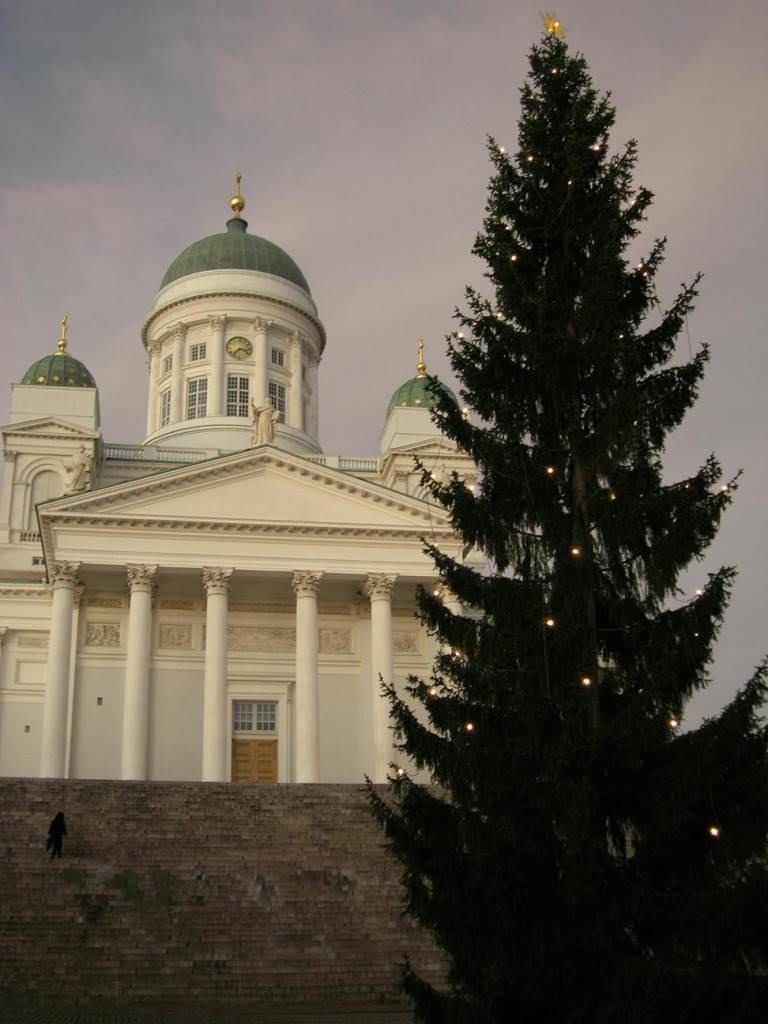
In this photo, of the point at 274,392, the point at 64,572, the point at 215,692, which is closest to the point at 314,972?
the point at 215,692

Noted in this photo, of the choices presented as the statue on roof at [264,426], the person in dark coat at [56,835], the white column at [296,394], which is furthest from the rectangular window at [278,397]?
the person in dark coat at [56,835]

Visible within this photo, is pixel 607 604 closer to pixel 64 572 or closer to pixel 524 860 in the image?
pixel 524 860

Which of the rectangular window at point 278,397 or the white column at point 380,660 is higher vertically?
the rectangular window at point 278,397

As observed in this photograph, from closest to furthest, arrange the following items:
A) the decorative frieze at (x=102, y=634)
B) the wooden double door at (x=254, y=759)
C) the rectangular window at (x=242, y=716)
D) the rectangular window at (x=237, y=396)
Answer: the decorative frieze at (x=102, y=634) < the wooden double door at (x=254, y=759) < the rectangular window at (x=242, y=716) < the rectangular window at (x=237, y=396)

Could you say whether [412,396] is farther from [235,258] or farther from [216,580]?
[216,580]

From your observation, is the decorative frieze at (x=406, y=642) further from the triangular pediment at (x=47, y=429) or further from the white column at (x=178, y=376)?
the white column at (x=178, y=376)

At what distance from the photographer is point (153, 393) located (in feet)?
169

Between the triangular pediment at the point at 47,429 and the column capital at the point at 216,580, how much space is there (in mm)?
13111

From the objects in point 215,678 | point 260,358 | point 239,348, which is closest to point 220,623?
point 215,678

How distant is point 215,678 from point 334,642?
5.02 metres

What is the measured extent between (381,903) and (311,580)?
1476cm

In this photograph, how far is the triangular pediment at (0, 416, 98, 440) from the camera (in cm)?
4566

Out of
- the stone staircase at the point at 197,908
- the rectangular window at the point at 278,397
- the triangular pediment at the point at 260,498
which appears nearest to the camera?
the stone staircase at the point at 197,908

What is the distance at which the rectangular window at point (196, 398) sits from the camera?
161ft
